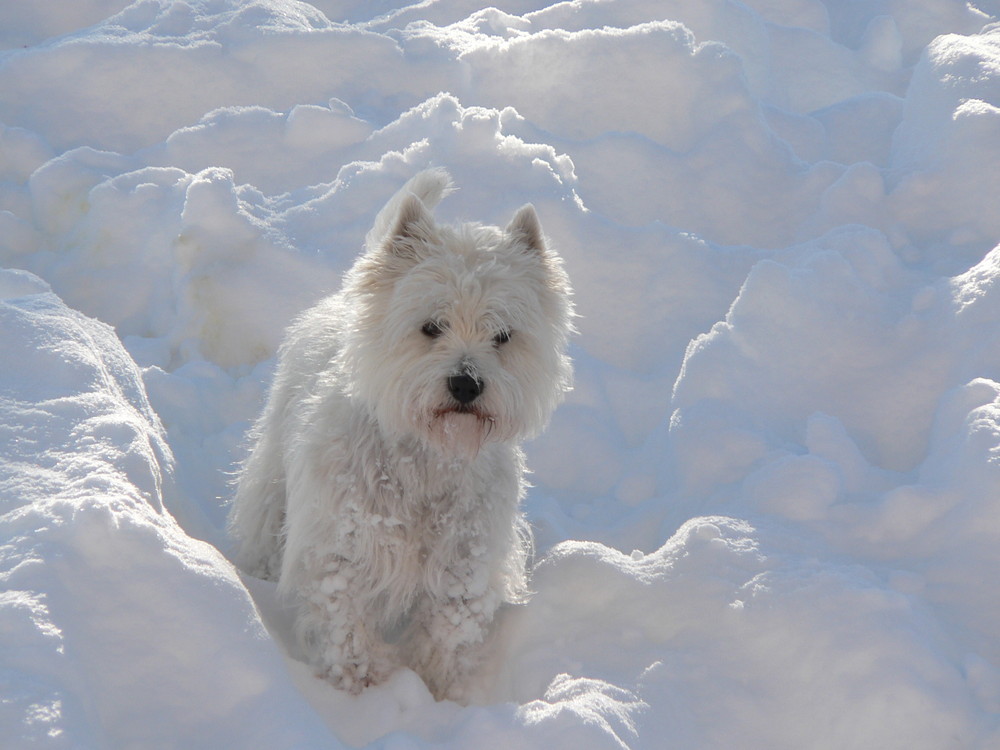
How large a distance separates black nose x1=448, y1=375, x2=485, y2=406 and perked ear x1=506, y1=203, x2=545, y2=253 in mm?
663

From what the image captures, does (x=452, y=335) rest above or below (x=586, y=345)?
above

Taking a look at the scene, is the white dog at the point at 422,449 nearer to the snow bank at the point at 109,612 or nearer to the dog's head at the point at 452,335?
the dog's head at the point at 452,335

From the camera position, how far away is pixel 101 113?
20.7 feet

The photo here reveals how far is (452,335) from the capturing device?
3135 millimetres

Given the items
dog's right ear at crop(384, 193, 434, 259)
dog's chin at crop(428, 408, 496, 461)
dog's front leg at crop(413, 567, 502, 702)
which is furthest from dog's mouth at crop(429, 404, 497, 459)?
dog's right ear at crop(384, 193, 434, 259)

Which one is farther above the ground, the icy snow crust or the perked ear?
the perked ear

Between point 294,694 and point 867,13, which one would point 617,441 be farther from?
point 867,13

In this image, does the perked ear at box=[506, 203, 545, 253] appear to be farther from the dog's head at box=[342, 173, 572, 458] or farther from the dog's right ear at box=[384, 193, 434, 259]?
the dog's right ear at box=[384, 193, 434, 259]

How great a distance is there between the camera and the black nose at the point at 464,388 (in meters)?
3.03

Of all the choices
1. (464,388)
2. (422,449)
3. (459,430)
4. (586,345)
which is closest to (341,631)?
(422,449)

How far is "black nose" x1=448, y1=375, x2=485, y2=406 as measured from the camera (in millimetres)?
3031

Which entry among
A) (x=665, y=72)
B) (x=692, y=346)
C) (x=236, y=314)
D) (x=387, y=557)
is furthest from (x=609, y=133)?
(x=387, y=557)

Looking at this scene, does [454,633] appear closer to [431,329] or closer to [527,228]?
[431,329]

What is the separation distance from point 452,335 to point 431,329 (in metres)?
0.08
